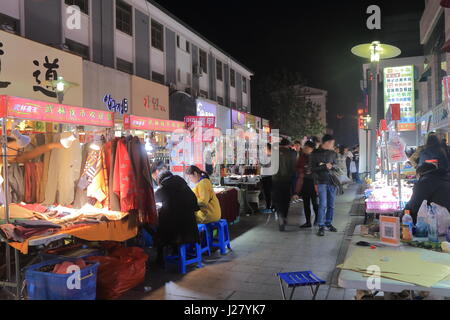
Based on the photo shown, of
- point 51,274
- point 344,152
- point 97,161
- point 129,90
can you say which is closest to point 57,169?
point 97,161

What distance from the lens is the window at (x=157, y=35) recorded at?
16.7m

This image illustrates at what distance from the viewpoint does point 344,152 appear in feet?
66.2

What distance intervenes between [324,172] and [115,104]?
769 centimetres

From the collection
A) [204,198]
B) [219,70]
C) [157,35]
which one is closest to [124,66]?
[157,35]

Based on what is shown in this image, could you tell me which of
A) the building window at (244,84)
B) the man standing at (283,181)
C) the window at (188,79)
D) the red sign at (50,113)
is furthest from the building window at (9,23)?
the building window at (244,84)

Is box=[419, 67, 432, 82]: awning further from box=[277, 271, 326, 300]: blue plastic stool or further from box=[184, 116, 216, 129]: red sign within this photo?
box=[277, 271, 326, 300]: blue plastic stool

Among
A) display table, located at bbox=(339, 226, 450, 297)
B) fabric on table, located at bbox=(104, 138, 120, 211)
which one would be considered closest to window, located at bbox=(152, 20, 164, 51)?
fabric on table, located at bbox=(104, 138, 120, 211)

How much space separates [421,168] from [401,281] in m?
2.21

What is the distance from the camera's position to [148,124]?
7.91 meters

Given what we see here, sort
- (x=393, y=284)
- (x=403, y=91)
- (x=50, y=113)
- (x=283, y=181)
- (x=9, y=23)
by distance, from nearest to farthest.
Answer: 1. (x=393, y=284)
2. (x=50, y=113)
3. (x=283, y=181)
4. (x=9, y=23)
5. (x=403, y=91)

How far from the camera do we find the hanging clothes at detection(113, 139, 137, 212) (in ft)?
16.5

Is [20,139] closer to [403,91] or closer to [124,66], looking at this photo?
[124,66]
